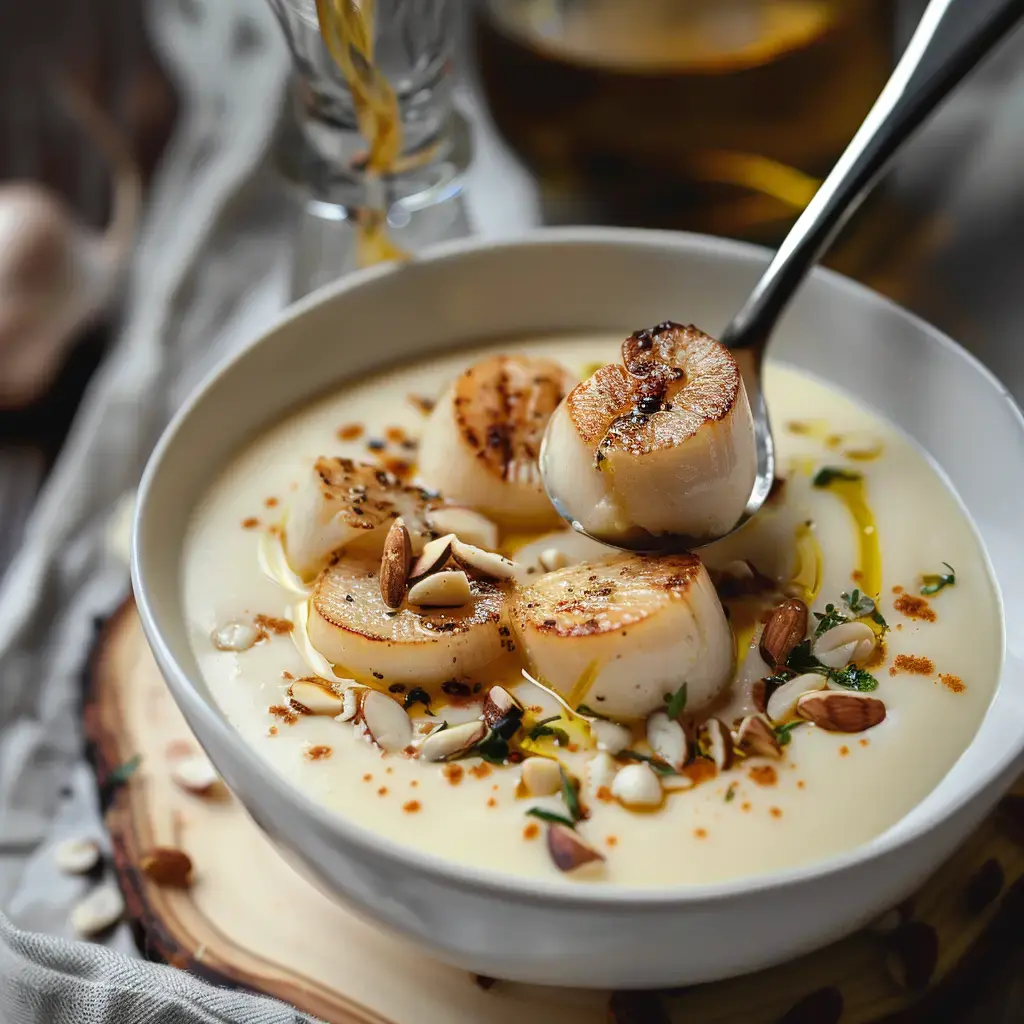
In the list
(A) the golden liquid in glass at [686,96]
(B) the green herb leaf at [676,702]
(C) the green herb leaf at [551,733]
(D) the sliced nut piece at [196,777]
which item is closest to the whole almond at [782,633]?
(B) the green herb leaf at [676,702]

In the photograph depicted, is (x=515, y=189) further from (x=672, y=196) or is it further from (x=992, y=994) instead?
(x=992, y=994)

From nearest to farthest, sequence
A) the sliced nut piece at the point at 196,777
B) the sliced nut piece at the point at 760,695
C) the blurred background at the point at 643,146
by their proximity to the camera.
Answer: the sliced nut piece at the point at 760,695 < the sliced nut piece at the point at 196,777 < the blurred background at the point at 643,146

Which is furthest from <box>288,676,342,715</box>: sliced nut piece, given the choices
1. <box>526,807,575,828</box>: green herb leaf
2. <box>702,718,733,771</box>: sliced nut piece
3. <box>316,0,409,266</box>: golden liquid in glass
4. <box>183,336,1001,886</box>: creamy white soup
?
<box>316,0,409,266</box>: golden liquid in glass

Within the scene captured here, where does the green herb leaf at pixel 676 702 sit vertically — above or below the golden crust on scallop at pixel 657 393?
Result: below

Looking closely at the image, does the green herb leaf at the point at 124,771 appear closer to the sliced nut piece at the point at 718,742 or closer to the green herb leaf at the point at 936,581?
the sliced nut piece at the point at 718,742

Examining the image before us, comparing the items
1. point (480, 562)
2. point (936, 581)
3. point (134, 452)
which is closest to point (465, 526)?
point (480, 562)

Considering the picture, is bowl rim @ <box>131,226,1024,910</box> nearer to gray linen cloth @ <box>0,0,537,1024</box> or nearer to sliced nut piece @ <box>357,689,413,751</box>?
sliced nut piece @ <box>357,689,413,751</box>
